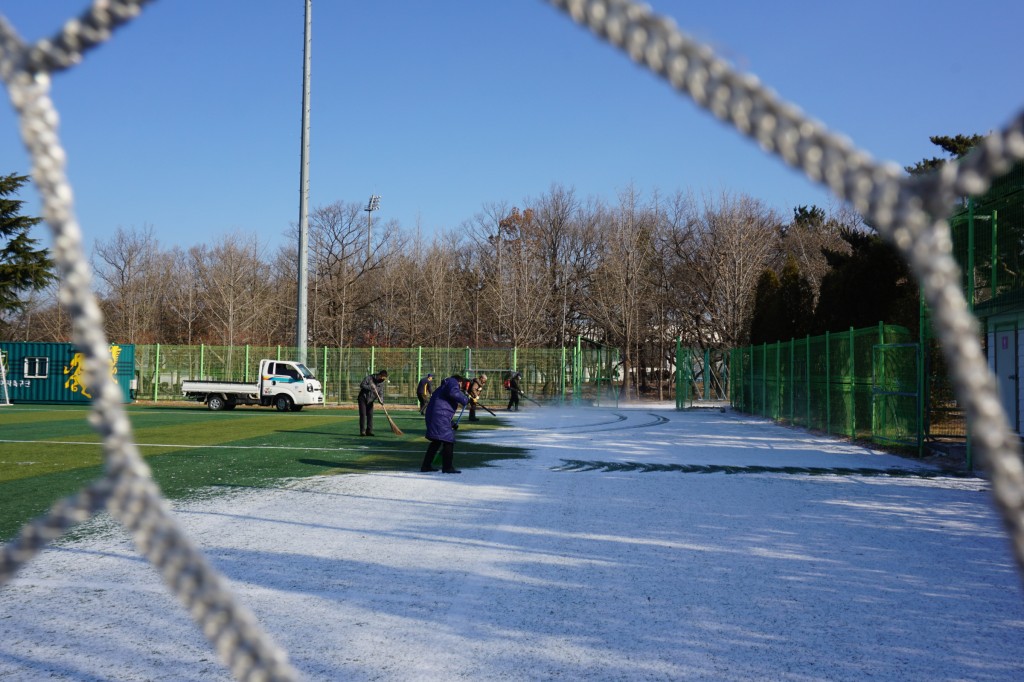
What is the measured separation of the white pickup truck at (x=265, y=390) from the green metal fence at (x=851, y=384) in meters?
17.9

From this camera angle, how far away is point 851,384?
60.3 feet

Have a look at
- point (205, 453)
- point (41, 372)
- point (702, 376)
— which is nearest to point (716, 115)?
point (205, 453)

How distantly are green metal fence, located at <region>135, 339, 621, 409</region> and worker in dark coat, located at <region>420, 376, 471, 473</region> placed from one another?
25.8m

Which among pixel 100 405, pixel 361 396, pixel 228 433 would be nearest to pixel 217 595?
pixel 100 405

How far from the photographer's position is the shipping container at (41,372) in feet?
121

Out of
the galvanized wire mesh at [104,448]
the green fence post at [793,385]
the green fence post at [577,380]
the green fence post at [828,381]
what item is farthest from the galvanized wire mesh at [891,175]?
the green fence post at [577,380]

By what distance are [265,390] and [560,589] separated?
2798 centimetres

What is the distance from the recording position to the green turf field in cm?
1098

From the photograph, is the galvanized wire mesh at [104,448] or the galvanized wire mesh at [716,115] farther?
the galvanized wire mesh at [104,448]

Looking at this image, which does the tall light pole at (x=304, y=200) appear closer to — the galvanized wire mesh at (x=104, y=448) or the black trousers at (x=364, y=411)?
the black trousers at (x=364, y=411)

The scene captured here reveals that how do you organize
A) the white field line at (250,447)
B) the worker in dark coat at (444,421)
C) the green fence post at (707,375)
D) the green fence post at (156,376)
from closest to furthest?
the worker in dark coat at (444,421) → the white field line at (250,447) → the green fence post at (707,375) → the green fence post at (156,376)

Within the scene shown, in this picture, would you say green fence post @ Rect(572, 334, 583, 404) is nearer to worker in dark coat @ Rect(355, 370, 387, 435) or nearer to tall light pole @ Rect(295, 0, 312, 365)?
tall light pole @ Rect(295, 0, 312, 365)

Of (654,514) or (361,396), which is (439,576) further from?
(361,396)

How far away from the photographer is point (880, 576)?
6.39m
